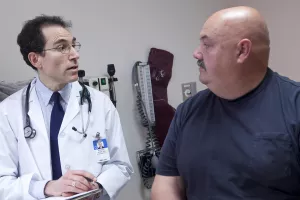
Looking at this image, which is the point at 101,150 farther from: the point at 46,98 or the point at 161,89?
the point at 161,89

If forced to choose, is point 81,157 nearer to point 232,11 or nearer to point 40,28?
point 40,28

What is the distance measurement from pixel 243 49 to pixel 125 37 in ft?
5.36

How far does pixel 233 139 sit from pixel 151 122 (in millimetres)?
1535

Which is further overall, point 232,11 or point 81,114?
point 81,114

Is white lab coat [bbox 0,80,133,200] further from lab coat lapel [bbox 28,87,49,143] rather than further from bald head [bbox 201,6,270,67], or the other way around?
bald head [bbox 201,6,270,67]

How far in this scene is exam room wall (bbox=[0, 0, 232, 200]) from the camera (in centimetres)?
204

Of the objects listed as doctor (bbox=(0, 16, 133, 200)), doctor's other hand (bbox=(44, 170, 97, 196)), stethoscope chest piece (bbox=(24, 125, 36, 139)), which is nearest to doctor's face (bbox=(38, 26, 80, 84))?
doctor (bbox=(0, 16, 133, 200))

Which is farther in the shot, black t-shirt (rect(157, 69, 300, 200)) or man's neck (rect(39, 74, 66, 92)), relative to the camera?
man's neck (rect(39, 74, 66, 92))

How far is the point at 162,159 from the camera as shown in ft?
4.06

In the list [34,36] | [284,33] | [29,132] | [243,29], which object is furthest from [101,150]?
[284,33]

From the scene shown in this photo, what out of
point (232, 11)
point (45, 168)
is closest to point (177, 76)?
point (45, 168)

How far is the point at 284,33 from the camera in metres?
2.89

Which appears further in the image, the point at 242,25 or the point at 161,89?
the point at 161,89

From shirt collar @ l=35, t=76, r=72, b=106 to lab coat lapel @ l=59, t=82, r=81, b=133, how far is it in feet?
0.08
